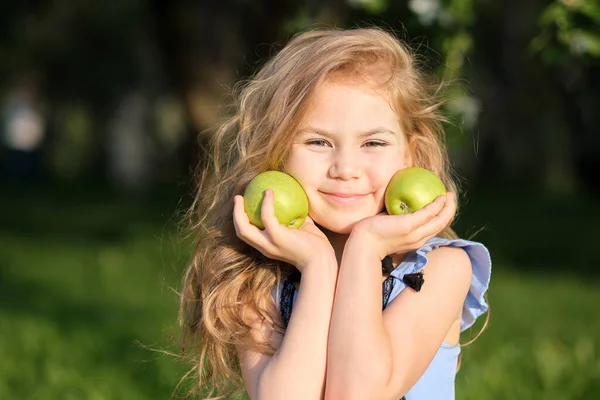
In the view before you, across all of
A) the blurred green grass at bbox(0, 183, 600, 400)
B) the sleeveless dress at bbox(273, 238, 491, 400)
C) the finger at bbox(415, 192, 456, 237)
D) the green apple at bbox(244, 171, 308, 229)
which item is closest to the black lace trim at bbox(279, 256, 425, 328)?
the sleeveless dress at bbox(273, 238, 491, 400)

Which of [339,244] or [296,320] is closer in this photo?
[296,320]

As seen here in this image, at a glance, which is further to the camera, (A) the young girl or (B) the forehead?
(B) the forehead

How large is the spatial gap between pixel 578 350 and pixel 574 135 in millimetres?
18443

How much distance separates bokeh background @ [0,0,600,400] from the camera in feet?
15.3

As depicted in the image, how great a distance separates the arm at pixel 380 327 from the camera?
2512mm

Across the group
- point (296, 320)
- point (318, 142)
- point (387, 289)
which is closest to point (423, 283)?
point (387, 289)

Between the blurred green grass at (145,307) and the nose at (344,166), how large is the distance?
777mm

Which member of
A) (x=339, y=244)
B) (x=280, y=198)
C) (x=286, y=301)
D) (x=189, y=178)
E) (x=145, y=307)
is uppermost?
(x=280, y=198)

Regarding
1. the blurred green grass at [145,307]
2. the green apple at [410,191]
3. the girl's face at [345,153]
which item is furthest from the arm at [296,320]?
the blurred green grass at [145,307]

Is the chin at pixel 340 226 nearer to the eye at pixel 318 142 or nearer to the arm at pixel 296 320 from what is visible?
the arm at pixel 296 320

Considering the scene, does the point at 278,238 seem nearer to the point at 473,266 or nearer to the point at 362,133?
the point at 362,133

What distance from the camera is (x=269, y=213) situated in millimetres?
2662

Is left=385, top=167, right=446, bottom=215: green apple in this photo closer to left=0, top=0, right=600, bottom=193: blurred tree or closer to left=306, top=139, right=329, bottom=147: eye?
left=306, top=139, right=329, bottom=147: eye

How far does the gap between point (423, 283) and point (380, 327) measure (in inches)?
9.0
